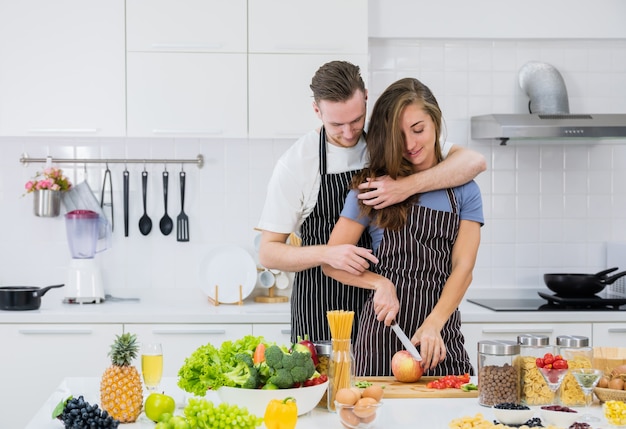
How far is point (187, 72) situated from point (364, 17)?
2.88 ft

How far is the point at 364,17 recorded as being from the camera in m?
3.99

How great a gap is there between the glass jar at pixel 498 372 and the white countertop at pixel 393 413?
42 mm

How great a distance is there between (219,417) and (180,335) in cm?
211

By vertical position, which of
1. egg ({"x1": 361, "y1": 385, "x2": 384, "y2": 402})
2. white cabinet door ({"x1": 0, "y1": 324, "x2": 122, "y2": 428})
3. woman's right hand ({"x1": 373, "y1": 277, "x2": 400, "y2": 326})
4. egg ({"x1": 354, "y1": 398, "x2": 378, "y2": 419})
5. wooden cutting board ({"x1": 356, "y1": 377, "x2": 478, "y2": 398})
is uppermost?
woman's right hand ({"x1": 373, "y1": 277, "x2": 400, "y2": 326})

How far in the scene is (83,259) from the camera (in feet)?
13.6

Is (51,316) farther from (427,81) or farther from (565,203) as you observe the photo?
(565,203)

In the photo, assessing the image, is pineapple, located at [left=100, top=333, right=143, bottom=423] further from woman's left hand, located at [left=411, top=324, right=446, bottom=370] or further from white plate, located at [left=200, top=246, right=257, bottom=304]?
white plate, located at [left=200, top=246, right=257, bottom=304]

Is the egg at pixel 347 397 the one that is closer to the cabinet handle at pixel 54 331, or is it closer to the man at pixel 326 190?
the man at pixel 326 190

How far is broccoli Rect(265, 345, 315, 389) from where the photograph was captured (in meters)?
1.97

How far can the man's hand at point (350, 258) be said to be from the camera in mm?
2547

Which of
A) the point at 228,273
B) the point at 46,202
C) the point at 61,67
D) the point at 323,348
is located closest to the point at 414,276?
the point at 323,348

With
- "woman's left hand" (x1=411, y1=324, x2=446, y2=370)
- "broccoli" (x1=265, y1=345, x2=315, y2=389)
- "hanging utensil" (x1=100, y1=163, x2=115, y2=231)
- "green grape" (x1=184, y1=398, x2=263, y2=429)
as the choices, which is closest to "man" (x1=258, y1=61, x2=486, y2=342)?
"woman's left hand" (x1=411, y1=324, x2=446, y2=370)

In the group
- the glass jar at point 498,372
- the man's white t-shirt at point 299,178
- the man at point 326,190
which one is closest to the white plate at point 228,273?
the man at point 326,190

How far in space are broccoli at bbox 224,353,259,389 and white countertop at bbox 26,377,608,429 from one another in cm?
15
